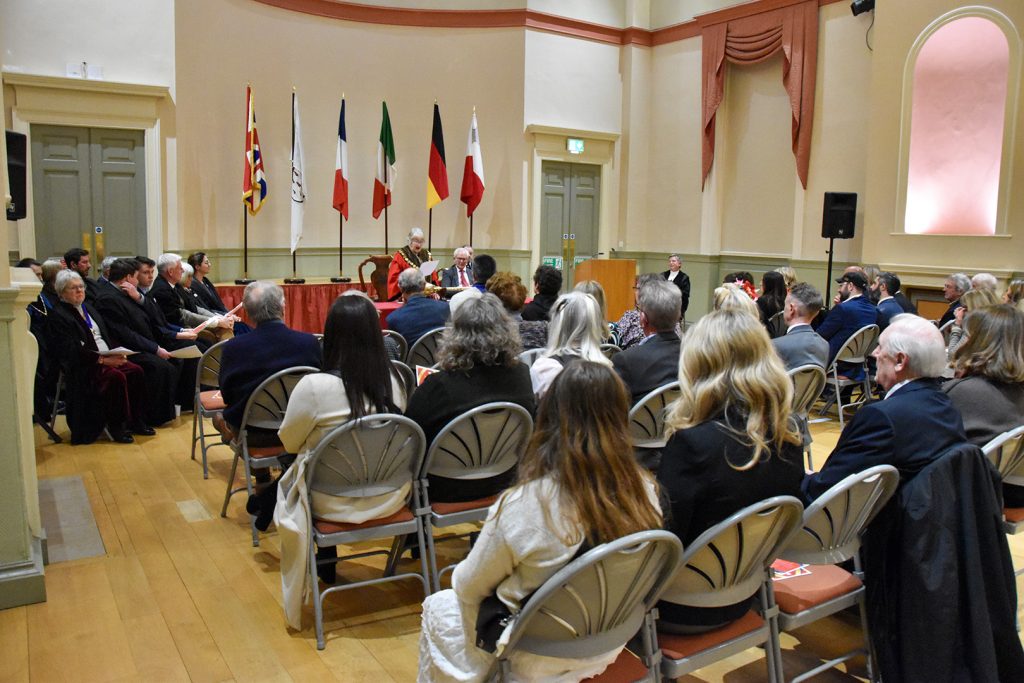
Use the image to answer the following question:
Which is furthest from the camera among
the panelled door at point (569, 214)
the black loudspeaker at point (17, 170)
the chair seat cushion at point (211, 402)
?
the panelled door at point (569, 214)

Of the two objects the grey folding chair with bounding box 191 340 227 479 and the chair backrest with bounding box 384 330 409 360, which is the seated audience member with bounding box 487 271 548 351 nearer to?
the chair backrest with bounding box 384 330 409 360

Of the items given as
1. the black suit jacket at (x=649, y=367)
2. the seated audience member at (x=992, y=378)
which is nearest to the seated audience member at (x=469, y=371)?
the black suit jacket at (x=649, y=367)

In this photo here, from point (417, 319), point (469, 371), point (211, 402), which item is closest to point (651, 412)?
point (469, 371)

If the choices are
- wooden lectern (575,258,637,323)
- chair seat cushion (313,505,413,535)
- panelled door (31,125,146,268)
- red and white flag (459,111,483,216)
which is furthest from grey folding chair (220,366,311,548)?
red and white flag (459,111,483,216)

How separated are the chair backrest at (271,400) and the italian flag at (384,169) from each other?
642 centimetres

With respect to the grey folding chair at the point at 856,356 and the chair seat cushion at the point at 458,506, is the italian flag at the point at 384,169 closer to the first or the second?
the grey folding chair at the point at 856,356

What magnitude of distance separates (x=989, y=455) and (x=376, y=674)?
2105mm

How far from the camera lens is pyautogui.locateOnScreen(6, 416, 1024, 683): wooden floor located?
2.71 metres

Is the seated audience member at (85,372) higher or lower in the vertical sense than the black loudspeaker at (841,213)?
lower

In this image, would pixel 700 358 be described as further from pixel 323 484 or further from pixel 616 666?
pixel 323 484

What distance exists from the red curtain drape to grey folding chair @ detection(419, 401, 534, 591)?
8.16 meters

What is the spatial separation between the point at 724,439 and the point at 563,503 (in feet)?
1.73

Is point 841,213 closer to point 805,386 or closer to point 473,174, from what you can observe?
point 473,174

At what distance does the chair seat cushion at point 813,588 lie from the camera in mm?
2264
